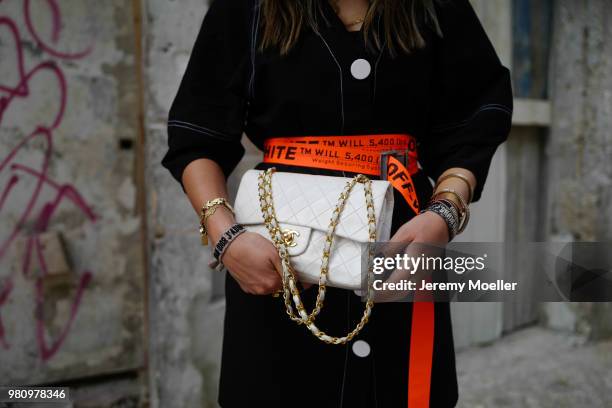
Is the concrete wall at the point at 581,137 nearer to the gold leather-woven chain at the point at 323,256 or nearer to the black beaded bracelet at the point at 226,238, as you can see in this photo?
the gold leather-woven chain at the point at 323,256

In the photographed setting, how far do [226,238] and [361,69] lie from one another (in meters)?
0.44

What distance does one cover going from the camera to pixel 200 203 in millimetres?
1174

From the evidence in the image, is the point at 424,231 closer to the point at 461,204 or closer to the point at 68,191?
the point at 461,204

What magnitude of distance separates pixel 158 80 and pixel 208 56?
51.8 inches

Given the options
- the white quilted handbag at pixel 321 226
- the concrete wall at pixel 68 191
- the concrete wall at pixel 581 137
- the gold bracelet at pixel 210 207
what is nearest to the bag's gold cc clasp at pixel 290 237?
the white quilted handbag at pixel 321 226

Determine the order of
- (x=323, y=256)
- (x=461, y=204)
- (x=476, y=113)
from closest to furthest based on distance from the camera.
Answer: (x=323, y=256) < (x=461, y=204) < (x=476, y=113)

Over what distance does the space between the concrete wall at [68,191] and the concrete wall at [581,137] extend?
2960 millimetres

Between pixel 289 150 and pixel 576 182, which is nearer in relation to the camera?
pixel 289 150

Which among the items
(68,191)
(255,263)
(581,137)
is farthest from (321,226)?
(581,137)

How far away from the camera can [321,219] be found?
3.42 feet

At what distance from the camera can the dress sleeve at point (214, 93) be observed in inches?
48.1

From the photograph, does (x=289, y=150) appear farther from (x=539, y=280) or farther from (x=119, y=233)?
(x=119, y=233)

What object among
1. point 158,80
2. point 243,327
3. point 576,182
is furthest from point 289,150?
point 576,182

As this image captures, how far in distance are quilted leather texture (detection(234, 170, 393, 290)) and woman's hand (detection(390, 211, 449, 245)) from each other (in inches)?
1.2
